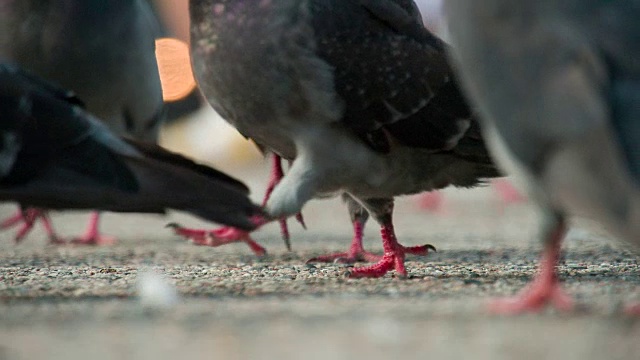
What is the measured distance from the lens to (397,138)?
513cm

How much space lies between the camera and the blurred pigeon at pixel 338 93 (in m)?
4.98

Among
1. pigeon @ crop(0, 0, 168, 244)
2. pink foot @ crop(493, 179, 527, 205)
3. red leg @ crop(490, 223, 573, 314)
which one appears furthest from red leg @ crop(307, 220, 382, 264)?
pink foot @ crop(493, 179, 527, 205)

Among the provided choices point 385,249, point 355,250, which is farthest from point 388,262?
point 355,250

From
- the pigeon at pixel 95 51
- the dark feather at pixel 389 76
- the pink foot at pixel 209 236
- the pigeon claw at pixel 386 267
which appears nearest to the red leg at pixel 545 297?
the pigeon claw at pixel 386 267

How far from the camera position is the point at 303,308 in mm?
3451

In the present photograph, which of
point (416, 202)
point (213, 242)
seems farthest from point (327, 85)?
point (416, 202)

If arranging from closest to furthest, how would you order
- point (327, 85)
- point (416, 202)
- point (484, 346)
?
point (484, 346) < point (327, 85) < point (416, 202)

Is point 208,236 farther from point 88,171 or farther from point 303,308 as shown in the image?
point 303,308

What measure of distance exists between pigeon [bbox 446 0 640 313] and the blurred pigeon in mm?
1411

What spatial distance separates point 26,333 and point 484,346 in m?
1.18

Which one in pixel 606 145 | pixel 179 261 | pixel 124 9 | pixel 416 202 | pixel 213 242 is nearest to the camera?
pixel 606 145

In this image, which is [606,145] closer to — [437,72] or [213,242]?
[437,72]

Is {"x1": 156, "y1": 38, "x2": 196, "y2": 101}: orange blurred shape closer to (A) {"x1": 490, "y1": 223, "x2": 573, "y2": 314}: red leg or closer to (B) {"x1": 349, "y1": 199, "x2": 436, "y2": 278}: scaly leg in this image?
(B) {"x1": 349, "y1": 199, "x2": 436, "y2": 278}: scaly leg

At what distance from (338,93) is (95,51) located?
2367mm
